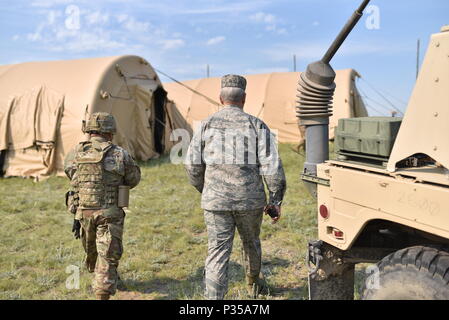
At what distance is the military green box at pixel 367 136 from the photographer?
9.54ft

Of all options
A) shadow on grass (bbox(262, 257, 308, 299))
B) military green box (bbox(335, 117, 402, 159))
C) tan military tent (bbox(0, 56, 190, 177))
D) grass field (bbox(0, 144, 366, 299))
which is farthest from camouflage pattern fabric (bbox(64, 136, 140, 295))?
tan military tent (bbox(0, 56, 190, 177))

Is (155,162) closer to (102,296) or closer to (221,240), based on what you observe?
(102,296)

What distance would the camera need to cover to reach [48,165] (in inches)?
470

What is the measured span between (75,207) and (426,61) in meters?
3.25

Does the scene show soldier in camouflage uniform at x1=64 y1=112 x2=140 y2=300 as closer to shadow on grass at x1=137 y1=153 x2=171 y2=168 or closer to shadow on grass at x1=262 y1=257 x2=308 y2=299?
shadow on grass at x1=262 y1=257 x2=308 y2=299

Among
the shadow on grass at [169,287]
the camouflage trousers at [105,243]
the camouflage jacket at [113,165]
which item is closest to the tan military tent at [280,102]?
the shadow on grass at [169,287]

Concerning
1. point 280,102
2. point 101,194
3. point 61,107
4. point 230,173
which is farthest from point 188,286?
point 280,102

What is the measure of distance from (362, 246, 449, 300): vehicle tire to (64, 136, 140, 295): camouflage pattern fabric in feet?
7.68

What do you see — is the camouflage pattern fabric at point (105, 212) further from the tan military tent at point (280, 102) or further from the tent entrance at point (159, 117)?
the tan military tent at point (280, 102)

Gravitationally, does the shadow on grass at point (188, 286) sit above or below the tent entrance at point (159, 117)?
below

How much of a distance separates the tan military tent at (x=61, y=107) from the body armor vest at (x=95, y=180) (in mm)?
7908

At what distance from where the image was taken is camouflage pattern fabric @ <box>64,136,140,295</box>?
4.22m

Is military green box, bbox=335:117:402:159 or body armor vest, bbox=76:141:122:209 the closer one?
Result: military green box, bbox=335:117:402:159
